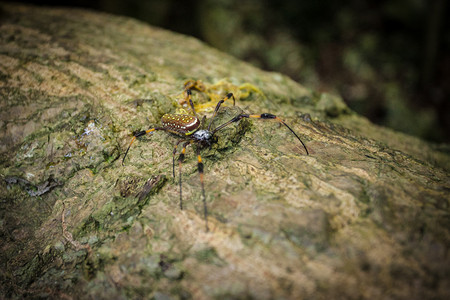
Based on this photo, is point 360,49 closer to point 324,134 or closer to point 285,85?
point 285,85

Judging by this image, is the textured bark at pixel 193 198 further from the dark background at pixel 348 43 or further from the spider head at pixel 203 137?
the dark background at pixel 348 43

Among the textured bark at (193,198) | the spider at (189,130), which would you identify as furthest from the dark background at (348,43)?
the spider at (189,130)

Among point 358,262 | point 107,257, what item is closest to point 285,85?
point 358,262

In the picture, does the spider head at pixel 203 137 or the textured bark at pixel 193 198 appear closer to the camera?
the textured bark at pixel 193 198

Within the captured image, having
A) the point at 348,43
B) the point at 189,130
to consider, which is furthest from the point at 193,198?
the point at 348,43

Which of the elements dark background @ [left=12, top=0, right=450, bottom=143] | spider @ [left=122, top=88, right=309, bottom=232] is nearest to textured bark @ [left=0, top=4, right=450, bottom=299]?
spider @ [left=122, top=88, right=309, bottom=232]

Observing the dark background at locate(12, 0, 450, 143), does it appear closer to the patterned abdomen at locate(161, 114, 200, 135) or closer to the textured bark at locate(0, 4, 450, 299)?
the textured bark at locate(0, 4, 450, 299)
